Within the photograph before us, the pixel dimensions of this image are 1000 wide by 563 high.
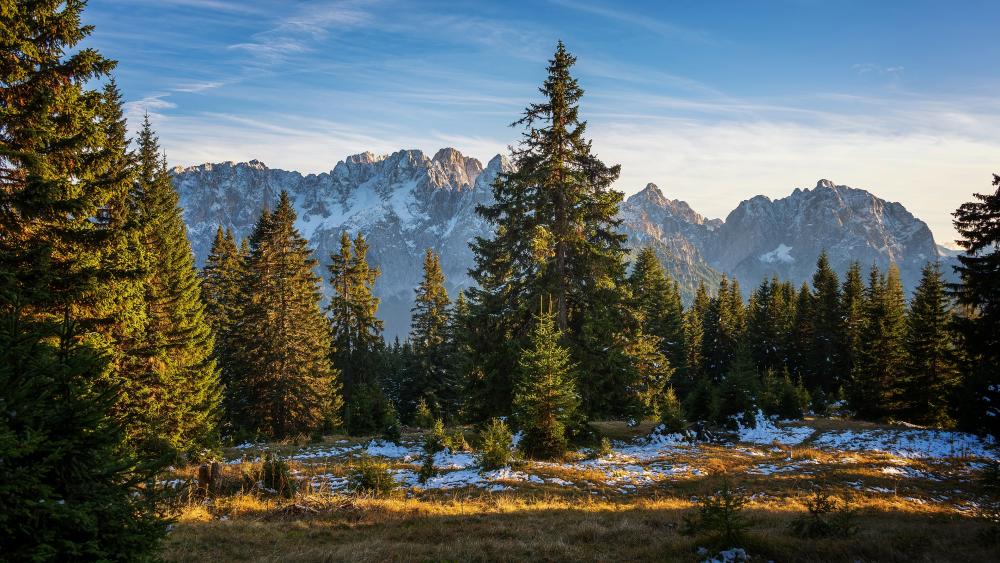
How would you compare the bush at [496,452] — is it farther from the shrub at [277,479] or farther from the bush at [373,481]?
the shrub at [277,479]

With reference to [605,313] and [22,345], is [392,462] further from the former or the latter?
[22,345]

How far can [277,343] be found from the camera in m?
32.0

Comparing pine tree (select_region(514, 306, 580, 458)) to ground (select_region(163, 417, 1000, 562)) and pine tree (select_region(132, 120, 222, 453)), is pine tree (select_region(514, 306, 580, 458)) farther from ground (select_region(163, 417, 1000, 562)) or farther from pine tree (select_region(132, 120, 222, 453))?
pine tree (select_region(132, 120, 222, 453))

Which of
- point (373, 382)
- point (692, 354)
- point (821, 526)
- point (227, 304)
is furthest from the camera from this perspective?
point (692, 354)

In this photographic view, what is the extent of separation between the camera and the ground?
7.82m

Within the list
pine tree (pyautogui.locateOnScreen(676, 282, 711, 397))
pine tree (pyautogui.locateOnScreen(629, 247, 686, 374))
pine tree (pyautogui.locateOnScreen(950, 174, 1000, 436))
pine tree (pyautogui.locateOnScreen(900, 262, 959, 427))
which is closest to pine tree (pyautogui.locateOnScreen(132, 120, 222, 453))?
pine tree (pyautogui.locateOnScreen(950, 174, 1000, 436))

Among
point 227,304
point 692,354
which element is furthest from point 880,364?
point 227,304

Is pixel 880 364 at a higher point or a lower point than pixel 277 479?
higher

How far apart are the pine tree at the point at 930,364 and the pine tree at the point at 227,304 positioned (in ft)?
151

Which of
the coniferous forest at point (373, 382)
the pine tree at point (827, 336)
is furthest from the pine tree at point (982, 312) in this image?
the pine tree at point (827, 336)

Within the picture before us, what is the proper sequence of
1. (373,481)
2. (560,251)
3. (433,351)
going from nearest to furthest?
(373,481), (560,251), (433,351)

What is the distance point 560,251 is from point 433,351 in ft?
83.9

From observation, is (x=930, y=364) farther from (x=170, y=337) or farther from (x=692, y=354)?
(x=170, y=337)

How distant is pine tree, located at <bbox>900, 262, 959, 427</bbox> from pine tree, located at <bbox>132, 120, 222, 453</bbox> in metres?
42.8
